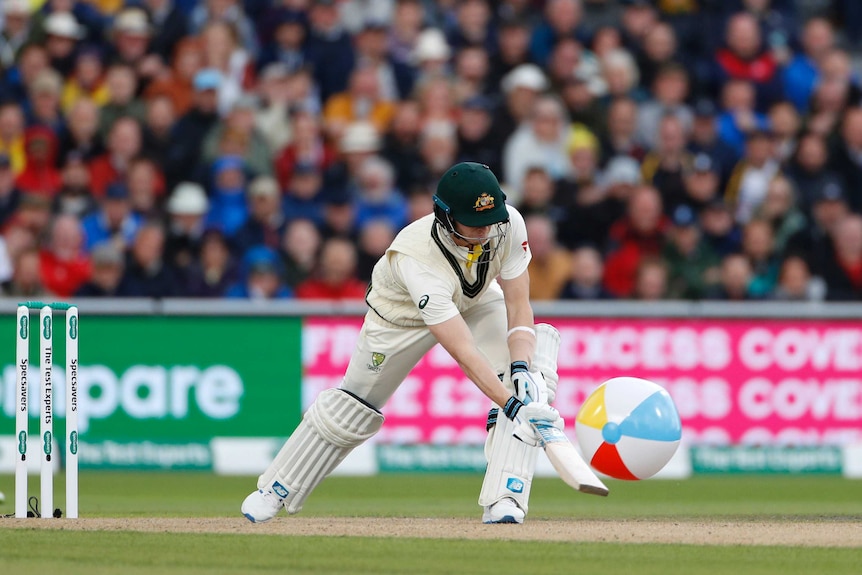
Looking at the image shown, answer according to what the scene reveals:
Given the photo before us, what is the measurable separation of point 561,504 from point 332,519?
2.50m

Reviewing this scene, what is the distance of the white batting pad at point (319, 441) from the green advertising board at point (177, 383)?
16.6 ft

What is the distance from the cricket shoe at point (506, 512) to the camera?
9.27 metres

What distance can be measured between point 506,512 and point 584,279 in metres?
→ 6.22

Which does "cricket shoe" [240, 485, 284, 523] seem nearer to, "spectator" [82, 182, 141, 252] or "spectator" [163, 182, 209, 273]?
"spectator" [163, 182, 209, 273]

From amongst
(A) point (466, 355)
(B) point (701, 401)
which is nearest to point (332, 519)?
(A) point (466, 355)

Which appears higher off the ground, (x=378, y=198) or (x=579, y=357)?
(x=378, y=198)

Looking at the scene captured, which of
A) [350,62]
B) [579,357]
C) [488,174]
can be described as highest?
[350,62]

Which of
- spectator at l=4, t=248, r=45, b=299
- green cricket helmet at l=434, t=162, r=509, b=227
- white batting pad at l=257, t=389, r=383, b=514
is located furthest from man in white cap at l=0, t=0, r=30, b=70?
green cricket helmet at l=434, t=162, r=509, b=227

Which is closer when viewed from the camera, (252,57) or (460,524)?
(460,524)

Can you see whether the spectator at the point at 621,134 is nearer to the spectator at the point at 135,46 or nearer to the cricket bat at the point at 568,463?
the spectator at the point at 135,46

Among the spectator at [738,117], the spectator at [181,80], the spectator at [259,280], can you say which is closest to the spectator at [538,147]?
the spectator at [738,117]

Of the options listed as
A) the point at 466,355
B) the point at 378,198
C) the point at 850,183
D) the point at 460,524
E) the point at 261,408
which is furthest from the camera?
the point at 850,183

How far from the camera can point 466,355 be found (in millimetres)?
8672

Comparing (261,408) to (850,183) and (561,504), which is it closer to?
(561,504)
